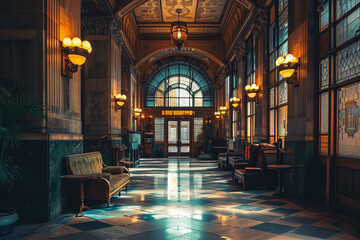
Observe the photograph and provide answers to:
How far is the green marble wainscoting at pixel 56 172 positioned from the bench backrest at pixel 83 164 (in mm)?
128

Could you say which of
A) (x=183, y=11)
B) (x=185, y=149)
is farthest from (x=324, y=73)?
(x=185, y=149)

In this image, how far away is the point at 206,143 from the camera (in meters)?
19.4

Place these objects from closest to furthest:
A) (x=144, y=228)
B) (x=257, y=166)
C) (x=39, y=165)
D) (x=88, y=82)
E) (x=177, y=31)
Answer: (x=144, y=228) → (x=39, y=165) → (x=257, y=166) → (x=88, y=82) → (x=177, y=31)

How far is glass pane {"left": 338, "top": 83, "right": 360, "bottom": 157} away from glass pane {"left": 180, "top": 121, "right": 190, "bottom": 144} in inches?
630

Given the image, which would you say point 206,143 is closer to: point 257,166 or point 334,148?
point 257,166

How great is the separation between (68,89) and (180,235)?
11.2 ft

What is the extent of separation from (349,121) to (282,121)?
131 inches

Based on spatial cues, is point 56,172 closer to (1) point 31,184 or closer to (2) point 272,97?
(1) point 31,184

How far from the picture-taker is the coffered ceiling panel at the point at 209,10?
1317 cm

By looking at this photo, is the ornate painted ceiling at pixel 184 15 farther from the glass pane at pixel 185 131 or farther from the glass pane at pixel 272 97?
the glass pane at pixel 185 131

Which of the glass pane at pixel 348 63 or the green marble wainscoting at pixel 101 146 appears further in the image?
the green marble wainscoting at pixel 101 146

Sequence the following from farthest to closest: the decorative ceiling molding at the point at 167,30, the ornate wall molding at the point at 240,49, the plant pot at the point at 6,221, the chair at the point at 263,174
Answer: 1. the decorative ceiling molding at the point at 167,30
2. the ornate wall molding at the point at 240,49
3. the chair at the point at 263,174
4. the plant pot at the point at 6,221

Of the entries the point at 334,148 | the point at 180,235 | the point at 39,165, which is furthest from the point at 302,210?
the point at 39,165

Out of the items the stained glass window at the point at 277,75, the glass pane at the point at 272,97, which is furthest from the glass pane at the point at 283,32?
the glass pane at the point at 272,97
